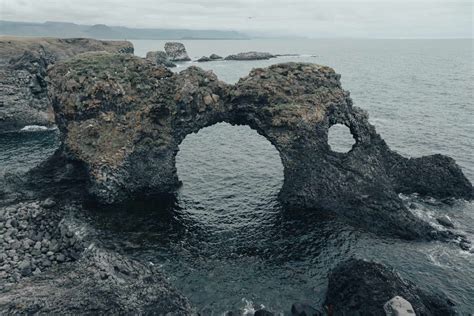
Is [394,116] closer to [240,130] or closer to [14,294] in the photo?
[240,130]

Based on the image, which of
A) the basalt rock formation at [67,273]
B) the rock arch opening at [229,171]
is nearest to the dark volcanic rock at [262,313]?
the basalt rock formation at [67,273]

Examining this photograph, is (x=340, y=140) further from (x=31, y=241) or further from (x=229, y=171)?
(x=31, y=241)

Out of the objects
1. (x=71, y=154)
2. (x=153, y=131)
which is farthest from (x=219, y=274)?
(x=71, y=154)

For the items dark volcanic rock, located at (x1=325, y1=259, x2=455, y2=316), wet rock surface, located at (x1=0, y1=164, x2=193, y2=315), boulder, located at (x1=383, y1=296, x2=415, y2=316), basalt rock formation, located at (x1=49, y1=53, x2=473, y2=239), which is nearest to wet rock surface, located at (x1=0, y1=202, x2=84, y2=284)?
wet rock surface, located at (x1=0, y1=164, x2=193, y2=315)

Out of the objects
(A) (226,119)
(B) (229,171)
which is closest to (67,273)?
(A) (226,119)

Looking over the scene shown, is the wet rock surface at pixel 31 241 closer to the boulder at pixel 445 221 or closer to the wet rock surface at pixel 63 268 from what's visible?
the wet rock surface at pixel 63 268

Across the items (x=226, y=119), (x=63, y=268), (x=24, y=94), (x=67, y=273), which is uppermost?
(x=24, y=94)
